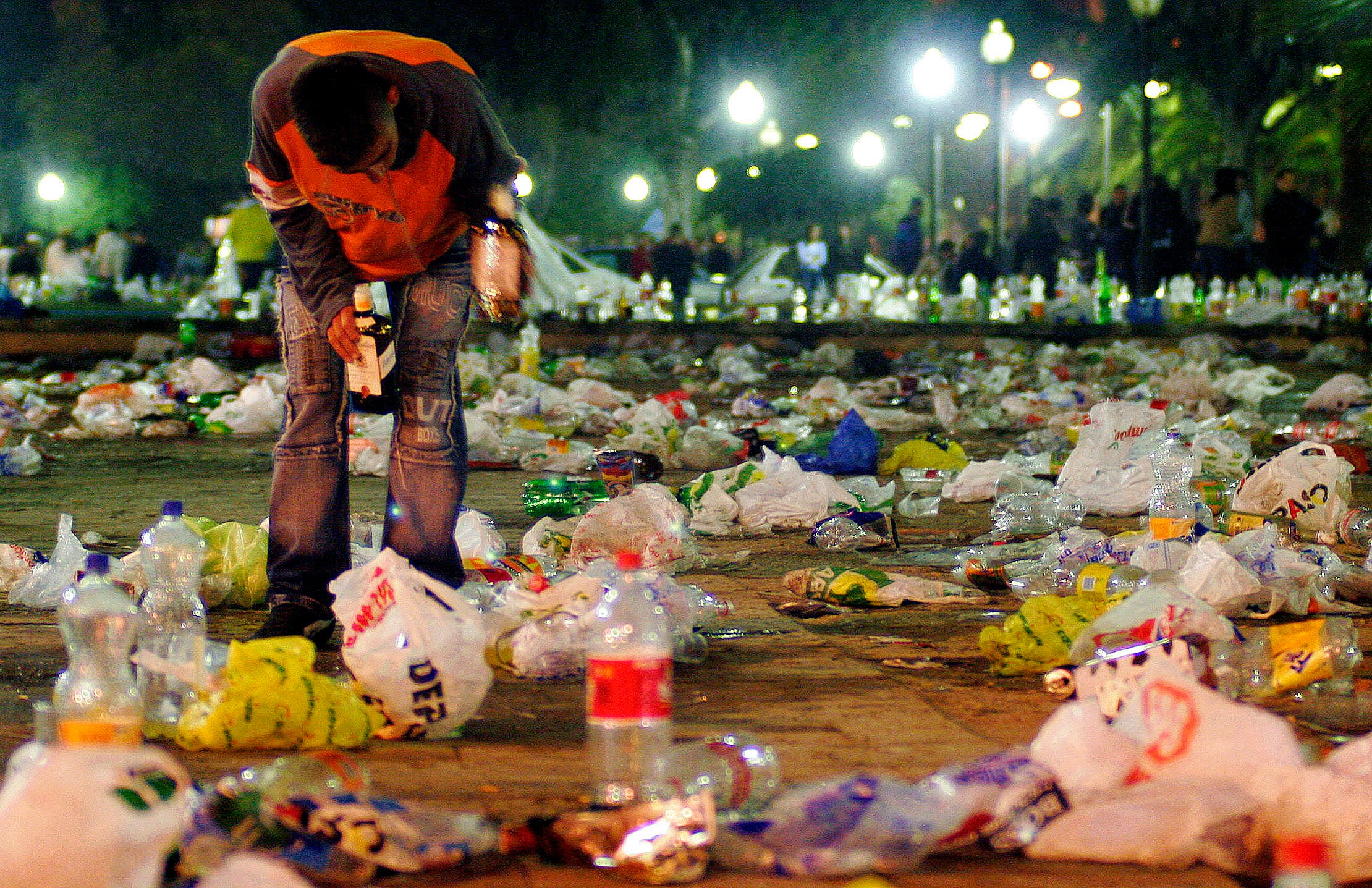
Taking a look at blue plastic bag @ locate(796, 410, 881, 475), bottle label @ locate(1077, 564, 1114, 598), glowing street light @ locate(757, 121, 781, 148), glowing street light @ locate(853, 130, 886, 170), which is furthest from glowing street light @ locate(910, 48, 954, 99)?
bottle label @ locate(1077, 564, 1114, 598)

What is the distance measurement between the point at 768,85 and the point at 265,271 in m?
20.3

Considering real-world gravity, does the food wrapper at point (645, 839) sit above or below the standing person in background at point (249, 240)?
below

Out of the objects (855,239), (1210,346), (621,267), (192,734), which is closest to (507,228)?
(192,734)

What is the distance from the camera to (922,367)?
12.9m

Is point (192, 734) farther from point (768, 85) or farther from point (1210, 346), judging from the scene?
point (768, 85)

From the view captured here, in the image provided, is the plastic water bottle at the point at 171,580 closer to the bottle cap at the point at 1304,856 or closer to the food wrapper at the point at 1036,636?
the food wrapper at the point at 1036,636

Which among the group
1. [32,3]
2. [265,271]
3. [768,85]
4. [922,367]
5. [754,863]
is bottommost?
[754,863]

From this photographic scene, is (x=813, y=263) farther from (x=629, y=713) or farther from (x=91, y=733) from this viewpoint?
(x=91, y=733)

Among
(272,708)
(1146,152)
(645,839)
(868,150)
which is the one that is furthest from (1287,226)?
(645,839)

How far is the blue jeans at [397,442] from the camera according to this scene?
3713 mm

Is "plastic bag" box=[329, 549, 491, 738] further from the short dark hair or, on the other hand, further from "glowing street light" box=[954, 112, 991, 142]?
"glowing street light" box=[954, 112, 991, 142]

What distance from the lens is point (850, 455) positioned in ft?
23.1

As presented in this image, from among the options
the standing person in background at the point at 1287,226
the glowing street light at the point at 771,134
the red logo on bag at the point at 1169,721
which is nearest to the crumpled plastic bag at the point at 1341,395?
the red logo on bag at the point at 1169,721

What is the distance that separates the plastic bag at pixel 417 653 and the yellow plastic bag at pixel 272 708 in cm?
8
